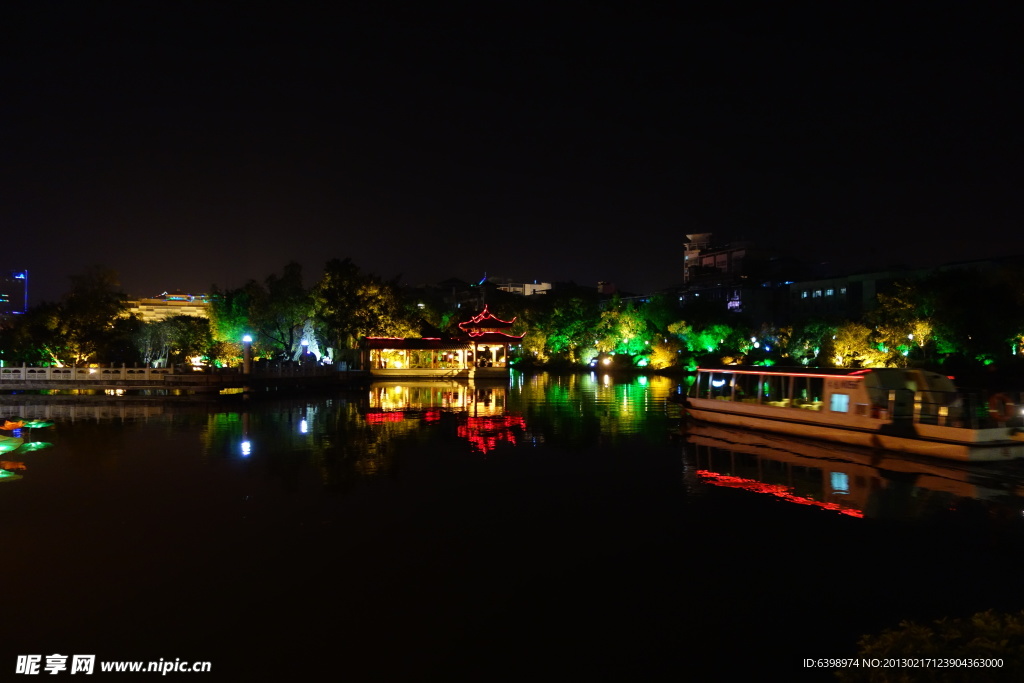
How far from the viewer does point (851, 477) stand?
47.9ft

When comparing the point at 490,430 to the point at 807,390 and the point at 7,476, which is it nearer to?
the point at 807,390

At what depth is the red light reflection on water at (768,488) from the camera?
1200 cm

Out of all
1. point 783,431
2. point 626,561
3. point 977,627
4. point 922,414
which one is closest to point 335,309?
point 783,431

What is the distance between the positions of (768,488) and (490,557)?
651cm

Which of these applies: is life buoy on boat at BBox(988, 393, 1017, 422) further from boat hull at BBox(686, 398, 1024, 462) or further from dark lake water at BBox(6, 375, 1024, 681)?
dark lake water at BBox(6, 375, 1024, 681)

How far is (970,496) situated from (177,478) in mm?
14195

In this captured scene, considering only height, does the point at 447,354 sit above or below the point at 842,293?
below

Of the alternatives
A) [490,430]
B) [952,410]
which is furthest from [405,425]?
[952,410]

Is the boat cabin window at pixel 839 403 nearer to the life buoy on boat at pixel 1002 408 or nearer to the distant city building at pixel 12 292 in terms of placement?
the life buoy on boat at pixel 1002 408

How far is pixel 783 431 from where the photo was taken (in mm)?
20109

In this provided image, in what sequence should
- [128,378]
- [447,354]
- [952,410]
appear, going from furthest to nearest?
1. [447,354]
2. [128,378]
3. [952,410]

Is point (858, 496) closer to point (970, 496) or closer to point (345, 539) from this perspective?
point (970, 496)

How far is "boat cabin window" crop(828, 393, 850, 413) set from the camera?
1853cm

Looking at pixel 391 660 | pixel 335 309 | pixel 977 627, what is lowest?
pixel 391 660
